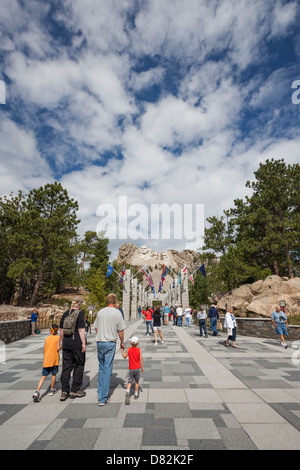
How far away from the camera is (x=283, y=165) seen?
25797 mm

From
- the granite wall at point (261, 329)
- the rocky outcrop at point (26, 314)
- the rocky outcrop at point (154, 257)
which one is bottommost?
the rocky outcrop at point (26, 314)

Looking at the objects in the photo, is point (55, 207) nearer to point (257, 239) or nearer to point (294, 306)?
point (257, 239)

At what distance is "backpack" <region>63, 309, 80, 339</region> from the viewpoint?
14.8 ft

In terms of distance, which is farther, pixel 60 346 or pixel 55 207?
pixel 55 207

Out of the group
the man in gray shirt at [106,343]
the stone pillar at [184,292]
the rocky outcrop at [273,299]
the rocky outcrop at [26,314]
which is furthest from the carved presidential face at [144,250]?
the man in gray shirt at [106,343]

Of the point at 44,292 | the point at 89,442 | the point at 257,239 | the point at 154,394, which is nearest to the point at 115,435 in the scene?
the point at 89,442

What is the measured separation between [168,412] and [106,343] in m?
1.45

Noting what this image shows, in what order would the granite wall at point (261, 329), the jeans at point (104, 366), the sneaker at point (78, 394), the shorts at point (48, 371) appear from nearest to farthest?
the jeans at point (104, 366), the sneaker at point (78, 394), the shorts at point (48, 371), the granite wall at point (261, 329)

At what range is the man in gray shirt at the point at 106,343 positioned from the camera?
4160 millimetres

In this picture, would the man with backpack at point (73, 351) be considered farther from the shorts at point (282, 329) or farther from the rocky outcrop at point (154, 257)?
the rocky outcrop at point (154, 257)

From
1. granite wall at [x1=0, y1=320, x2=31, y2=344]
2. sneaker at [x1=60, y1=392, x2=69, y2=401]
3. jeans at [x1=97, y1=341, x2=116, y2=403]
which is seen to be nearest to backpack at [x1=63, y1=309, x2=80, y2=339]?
jeans at [x1=97, y1=341, x2=116, y2=403]

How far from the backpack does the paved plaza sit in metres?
1.16

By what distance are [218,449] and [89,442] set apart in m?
Answer: 1.52

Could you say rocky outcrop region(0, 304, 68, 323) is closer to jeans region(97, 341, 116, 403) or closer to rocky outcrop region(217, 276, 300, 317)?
rocky outcrop region(217, 276, 300, 317)
